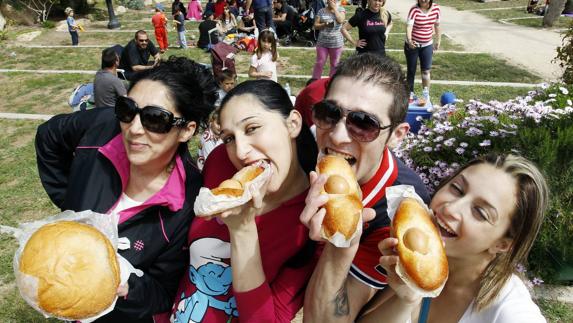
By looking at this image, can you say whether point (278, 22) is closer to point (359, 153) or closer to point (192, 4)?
point (192, 4)

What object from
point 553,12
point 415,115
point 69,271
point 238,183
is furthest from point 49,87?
point 553,12

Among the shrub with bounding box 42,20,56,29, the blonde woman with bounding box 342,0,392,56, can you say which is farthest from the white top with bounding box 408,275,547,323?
the shrub with bounding box 42,20,56,29

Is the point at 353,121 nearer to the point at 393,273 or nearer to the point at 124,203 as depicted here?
the point at 393,273

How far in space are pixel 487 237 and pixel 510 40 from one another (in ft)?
51.6

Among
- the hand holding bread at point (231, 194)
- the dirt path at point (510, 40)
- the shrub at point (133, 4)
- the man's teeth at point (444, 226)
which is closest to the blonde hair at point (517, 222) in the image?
the man's teeth at point (444, 226)

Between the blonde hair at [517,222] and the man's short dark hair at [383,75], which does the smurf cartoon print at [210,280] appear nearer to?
the man's short dark hair at [383,75]

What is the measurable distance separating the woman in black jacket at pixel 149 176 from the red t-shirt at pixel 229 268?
0.55ft

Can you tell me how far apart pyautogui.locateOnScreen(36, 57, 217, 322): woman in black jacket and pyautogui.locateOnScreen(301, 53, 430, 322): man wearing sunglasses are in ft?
2.57


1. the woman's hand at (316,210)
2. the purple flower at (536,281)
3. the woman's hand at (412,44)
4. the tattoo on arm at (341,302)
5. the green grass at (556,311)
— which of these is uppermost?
the woman's hand at (316,210)

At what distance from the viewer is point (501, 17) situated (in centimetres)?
1952

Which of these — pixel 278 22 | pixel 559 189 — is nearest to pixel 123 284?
pixel 559 189

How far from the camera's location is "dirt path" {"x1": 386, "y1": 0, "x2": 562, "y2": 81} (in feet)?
38.9

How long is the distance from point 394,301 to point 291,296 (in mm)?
500

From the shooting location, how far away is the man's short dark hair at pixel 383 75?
74.7 inches
